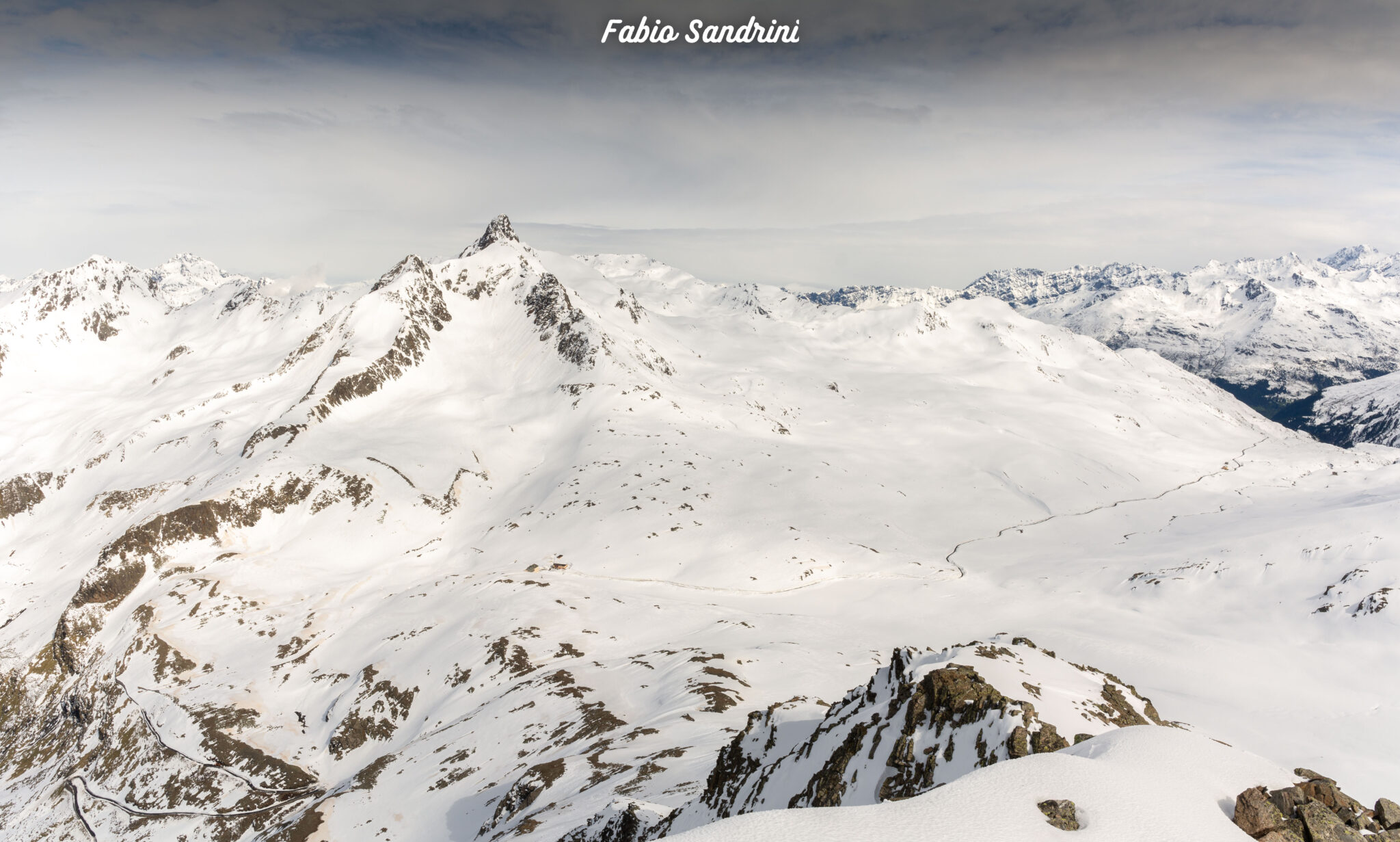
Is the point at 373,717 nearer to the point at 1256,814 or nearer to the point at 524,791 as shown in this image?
the point at 524,791

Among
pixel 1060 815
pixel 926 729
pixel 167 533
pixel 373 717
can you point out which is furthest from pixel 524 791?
pixel 167 533

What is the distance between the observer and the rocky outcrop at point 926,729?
2416 centimetres

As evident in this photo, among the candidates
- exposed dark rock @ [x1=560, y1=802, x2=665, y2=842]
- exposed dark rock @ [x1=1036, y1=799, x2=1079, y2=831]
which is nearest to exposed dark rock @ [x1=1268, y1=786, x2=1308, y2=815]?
exposed dark rock @ [x1=1036, y1=799, x2=1079, y2=831]

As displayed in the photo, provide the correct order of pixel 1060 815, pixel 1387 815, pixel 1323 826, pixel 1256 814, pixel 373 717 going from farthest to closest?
pixel 373 717
pixel 1387 815
pixel 1323 826
pixel 1256 814
pixel 1060 815

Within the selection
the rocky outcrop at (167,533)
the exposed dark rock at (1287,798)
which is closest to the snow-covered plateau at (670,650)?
the exposed dark rock at (1287,798)

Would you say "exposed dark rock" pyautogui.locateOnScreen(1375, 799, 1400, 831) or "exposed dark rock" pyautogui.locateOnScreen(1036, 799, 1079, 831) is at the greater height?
"exposed dark rock" pyautogui.locateOnScreen(1375, 799, 1400, 831)

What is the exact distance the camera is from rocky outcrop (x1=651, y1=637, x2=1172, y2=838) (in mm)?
24156

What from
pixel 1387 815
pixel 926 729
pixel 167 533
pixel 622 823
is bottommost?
pixel 167 533

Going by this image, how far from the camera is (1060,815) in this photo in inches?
570

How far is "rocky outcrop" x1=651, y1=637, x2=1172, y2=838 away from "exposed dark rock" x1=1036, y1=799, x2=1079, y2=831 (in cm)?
636

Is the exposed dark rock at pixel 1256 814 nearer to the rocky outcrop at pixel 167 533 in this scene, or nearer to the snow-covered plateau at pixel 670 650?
the snow-covered plateau at pixel 670 650

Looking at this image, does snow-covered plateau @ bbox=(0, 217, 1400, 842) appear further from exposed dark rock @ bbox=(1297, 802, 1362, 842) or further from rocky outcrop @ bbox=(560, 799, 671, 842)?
rocky outcrop @ bbox=(560, 799, 671, 842)

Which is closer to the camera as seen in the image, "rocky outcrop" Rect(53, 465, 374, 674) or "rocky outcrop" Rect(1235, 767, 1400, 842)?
"rocky outcrop" Rect(1235, 767, 1400, 842)

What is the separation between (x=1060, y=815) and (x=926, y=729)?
500 inches
